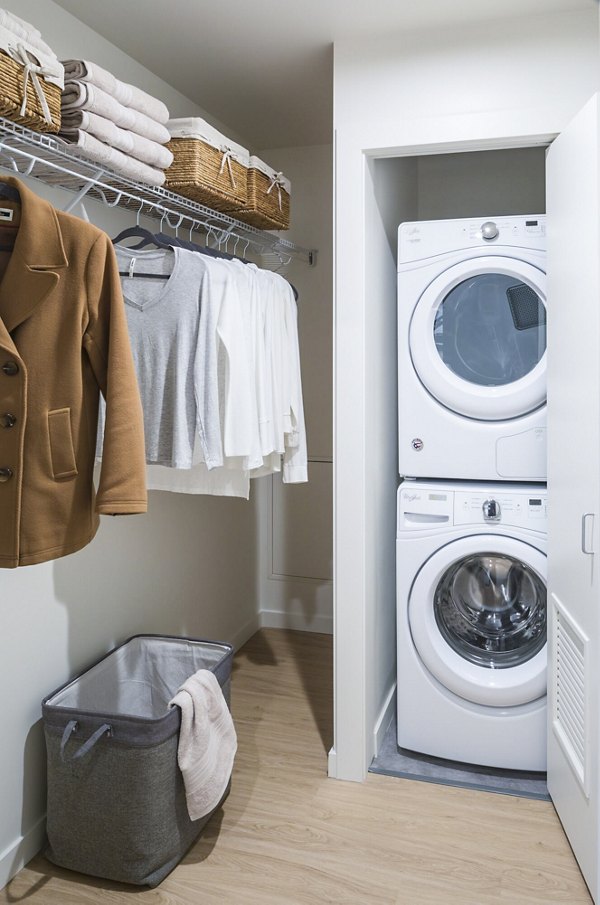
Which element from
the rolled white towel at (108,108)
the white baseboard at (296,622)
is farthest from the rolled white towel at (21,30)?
the white baseboard at (296,622)

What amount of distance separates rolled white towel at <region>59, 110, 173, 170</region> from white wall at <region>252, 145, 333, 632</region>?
173 cm

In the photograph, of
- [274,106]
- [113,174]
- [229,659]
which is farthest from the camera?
[274,106]

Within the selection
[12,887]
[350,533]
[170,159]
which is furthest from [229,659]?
[170,159]

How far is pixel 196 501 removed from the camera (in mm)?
3230

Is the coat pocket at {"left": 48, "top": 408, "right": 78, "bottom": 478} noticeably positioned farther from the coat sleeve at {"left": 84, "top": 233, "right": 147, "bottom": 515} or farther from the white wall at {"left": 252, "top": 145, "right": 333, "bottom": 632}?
the white wall at {"left": 252, "top": 145, "right": 333, "bottom": 632}

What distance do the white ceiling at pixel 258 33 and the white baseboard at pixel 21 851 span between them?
8.21 ft

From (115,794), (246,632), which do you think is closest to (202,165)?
(115,794)

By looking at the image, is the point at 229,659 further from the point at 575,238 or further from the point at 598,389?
the point at 575,238

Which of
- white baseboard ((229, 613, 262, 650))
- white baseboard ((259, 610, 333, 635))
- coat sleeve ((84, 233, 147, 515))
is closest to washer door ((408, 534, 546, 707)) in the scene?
coat sleeve ((84, 233, 147, 515))

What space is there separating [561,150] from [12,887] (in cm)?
260

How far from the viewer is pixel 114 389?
168cm

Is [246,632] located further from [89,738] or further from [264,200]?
[264,200]

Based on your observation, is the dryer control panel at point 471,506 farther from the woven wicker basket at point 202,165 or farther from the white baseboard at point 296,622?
the white baseboard at point 296,622

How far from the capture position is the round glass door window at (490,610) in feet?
8.43
